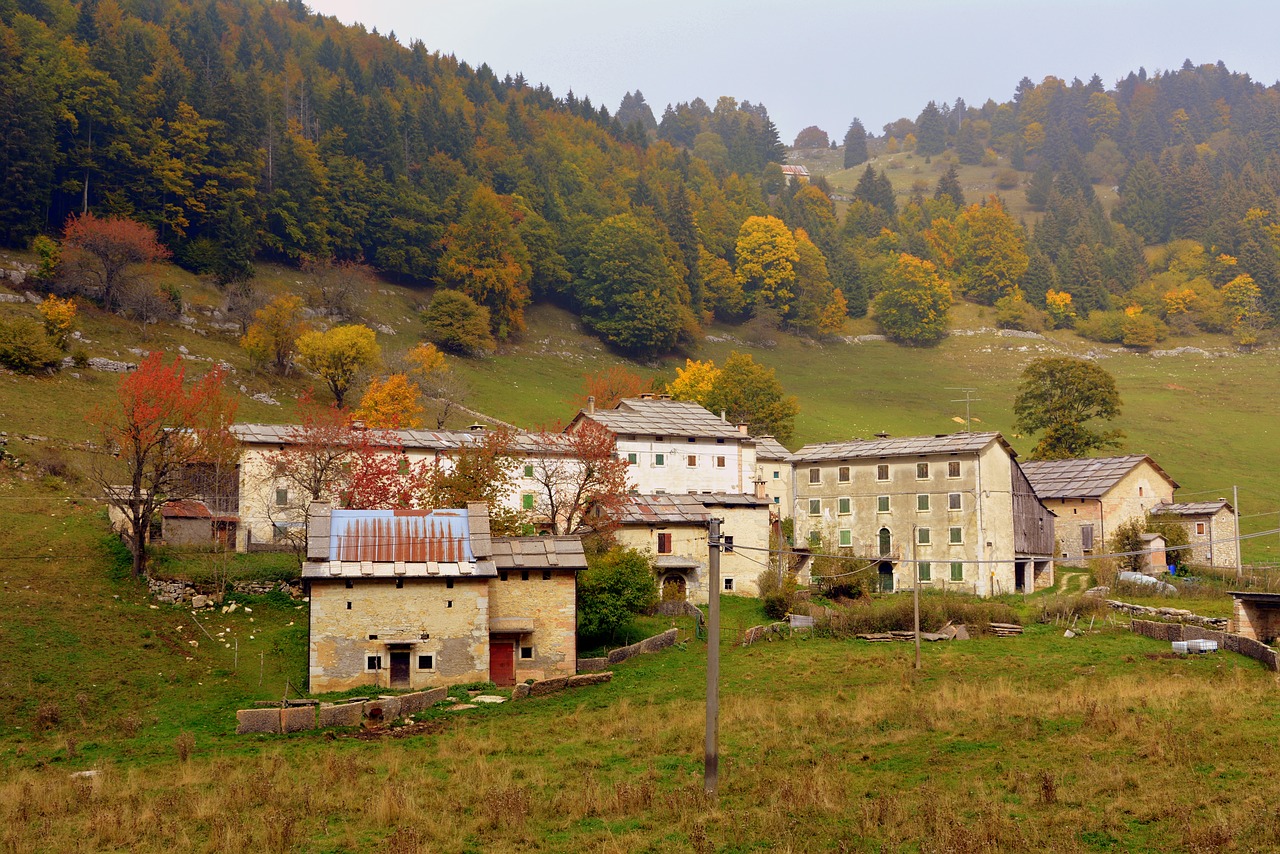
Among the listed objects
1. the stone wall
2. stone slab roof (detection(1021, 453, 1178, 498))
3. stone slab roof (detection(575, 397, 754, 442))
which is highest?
stone slab roof (detection(575, 397, 754, 442))

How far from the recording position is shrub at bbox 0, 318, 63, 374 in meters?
69.2

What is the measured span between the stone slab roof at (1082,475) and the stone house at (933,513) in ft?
12.4

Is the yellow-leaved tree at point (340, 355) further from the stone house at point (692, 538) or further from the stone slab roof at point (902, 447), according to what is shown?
the stone slab roof at point (902, 447)

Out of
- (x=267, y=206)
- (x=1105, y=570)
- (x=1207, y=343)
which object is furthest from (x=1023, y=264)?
(x=1105, y=570)

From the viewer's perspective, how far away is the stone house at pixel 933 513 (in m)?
57.1

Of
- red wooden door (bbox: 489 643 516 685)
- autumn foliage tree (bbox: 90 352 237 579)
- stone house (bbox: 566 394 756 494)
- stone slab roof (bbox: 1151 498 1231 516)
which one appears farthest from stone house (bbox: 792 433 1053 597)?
autumn foliage tree (bbox: 90 352 237 579)

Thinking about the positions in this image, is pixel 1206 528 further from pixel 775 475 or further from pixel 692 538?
pixel 692 538

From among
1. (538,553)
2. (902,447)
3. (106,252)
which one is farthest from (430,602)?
(106,252)

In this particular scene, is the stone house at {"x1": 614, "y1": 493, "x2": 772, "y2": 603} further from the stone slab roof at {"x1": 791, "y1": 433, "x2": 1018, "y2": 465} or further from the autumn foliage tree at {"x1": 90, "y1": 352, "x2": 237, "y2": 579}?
the autumn foliage tree at {"x1": 90, "y1": 352, "x2": 237, "y2": 579}

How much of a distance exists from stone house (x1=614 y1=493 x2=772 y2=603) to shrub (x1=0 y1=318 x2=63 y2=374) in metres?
39.4

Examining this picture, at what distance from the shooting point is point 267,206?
4424 inches

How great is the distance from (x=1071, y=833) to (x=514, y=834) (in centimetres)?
1005

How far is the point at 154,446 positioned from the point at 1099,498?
48793 millimetres

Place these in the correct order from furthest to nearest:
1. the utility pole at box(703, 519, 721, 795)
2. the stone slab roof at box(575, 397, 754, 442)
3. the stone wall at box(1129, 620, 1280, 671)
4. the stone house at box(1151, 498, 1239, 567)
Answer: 1. the stone slab roof at box(575, 397, 754, 442)
2. the stone house at box(1151, 498, 1239, 567)
3. the stone wall at box(1129, 620, 1280, 671)
4. the utility pole at box(703, 519, 721, 795)
